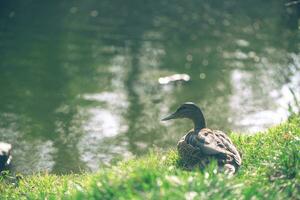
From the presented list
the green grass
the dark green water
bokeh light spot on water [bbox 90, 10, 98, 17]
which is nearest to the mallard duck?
the green grass

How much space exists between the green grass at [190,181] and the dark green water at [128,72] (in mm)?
2131

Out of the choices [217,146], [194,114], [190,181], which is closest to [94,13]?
[194,114]

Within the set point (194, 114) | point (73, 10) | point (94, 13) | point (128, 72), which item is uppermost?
point (73, 10)

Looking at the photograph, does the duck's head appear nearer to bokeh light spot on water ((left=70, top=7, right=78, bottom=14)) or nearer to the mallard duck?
the mallard duck

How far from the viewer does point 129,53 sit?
53.7 ft

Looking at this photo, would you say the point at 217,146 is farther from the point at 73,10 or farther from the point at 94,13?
the point at 73,10

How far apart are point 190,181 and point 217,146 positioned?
72.4 inches

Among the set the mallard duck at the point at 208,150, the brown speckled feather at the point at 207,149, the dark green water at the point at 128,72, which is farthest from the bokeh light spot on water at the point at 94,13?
the brown speckled feather at the point at 207,149

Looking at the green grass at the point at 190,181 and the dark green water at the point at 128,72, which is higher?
the dark green water at the point at 128,72

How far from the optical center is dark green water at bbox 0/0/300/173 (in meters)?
11.1

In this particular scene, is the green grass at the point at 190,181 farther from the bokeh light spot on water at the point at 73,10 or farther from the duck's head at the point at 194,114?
the bokeh light spot on water at the point at 73,10

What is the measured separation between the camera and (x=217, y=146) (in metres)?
7.12

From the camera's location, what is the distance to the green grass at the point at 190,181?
5285mm

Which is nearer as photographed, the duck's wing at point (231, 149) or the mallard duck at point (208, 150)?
the mallard duck at point (208, 150)
